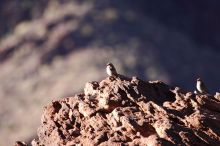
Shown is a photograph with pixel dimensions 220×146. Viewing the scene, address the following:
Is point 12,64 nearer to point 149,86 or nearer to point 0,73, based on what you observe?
point 0,73

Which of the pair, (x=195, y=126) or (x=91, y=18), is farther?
(x=91, y=18)

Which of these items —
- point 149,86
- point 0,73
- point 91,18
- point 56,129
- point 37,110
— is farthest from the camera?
point 91,18

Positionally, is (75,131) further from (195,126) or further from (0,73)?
(0,73)

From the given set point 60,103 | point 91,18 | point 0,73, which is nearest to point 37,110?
point 0,73

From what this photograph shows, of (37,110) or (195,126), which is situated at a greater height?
(37,110)

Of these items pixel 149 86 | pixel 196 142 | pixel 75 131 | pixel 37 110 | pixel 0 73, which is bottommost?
pixel 196 142

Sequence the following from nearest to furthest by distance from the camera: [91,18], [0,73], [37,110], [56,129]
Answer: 1. [56,129]
2. [37,110]
3. [0,73]
4. [91,18]
